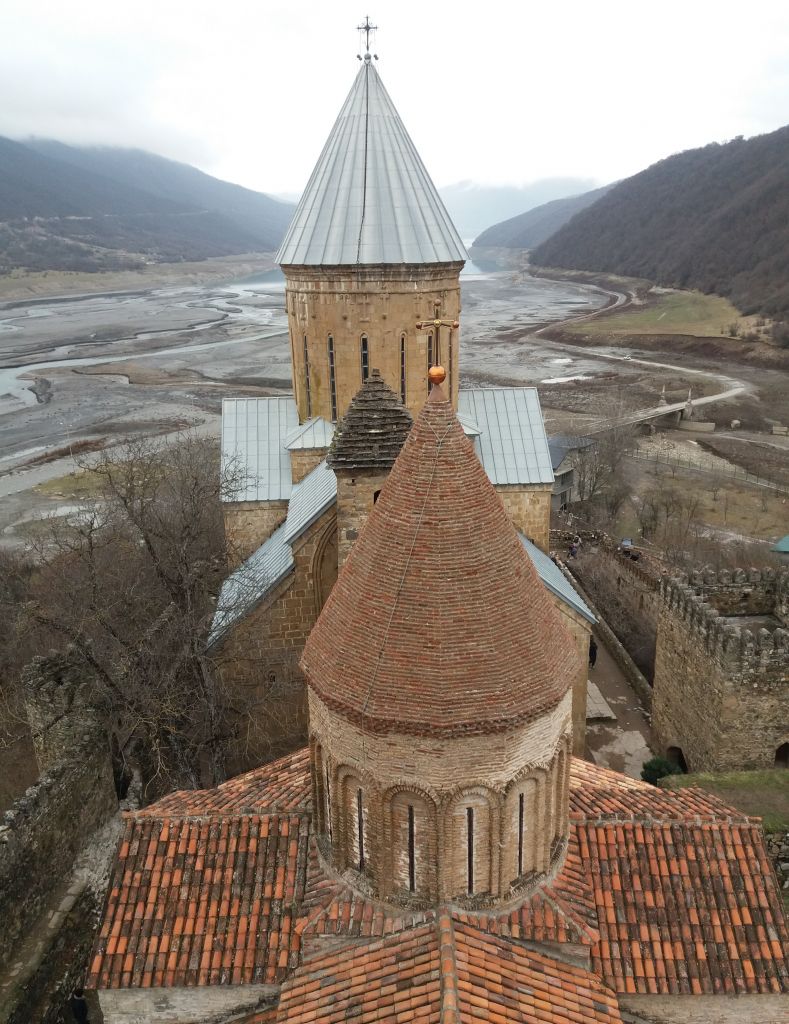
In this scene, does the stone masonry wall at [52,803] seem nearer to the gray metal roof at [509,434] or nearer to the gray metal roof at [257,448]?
the gray metal roof at [257,448]

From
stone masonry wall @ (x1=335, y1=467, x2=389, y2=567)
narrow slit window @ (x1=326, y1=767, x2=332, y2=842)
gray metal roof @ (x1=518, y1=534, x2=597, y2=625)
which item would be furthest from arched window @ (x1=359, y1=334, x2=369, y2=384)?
narrow slit window @ (x1=326, y1=767, x2=332, y2=842)

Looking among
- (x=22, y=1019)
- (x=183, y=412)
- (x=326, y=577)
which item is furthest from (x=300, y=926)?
(x=183, y=412)

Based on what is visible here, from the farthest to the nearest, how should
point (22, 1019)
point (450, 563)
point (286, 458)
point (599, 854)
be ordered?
1. point (286, 458)
2. point (22, 1019)
3. point (599, 854)
4. point (450, 563)

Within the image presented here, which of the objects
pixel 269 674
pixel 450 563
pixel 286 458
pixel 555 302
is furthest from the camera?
pixel 555 302

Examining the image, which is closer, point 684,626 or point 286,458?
point 684,626

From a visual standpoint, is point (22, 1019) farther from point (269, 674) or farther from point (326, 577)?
point (326, 577)

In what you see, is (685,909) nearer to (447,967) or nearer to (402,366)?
(447,967)

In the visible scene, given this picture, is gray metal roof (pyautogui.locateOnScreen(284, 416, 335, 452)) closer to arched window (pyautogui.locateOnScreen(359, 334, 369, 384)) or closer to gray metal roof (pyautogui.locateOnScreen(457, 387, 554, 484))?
arched window (pyautogui.locateOnScreen(359, 334, 369, 384))

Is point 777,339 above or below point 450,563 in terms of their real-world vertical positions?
below

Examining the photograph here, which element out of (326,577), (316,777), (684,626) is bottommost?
(684,626)
